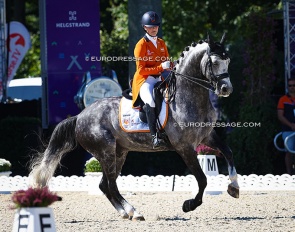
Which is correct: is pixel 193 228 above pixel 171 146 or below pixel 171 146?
below

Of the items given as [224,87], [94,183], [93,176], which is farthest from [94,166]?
[224,87]

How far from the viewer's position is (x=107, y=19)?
1203 inches

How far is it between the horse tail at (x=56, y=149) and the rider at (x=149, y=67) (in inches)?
42.4

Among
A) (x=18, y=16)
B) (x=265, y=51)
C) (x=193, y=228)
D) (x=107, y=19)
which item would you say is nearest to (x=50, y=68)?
(x=265, y=51)

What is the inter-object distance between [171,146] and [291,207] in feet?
5.91

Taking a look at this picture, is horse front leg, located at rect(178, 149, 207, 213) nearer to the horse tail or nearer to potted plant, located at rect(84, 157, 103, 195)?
the horse tail

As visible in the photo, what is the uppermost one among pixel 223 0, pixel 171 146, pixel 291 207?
pixel 223 0

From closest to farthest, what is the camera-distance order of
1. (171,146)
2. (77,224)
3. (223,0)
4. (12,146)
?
(77,224), (171,146), (12,146), (223,0)

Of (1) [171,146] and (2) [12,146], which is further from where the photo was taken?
(2) [12,146]

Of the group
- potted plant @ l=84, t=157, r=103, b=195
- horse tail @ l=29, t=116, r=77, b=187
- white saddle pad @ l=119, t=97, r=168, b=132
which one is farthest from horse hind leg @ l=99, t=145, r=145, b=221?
potted plant @ l=84, t=157, r=103, b=195

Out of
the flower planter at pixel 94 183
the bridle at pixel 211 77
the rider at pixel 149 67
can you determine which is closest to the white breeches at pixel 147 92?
the rider at pixel 149 67

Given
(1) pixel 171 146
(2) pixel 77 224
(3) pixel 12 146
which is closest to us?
(2) pixel 77 224

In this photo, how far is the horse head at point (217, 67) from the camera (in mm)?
10312

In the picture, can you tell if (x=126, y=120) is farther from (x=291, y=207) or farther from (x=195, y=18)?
(x=195, y=18)
